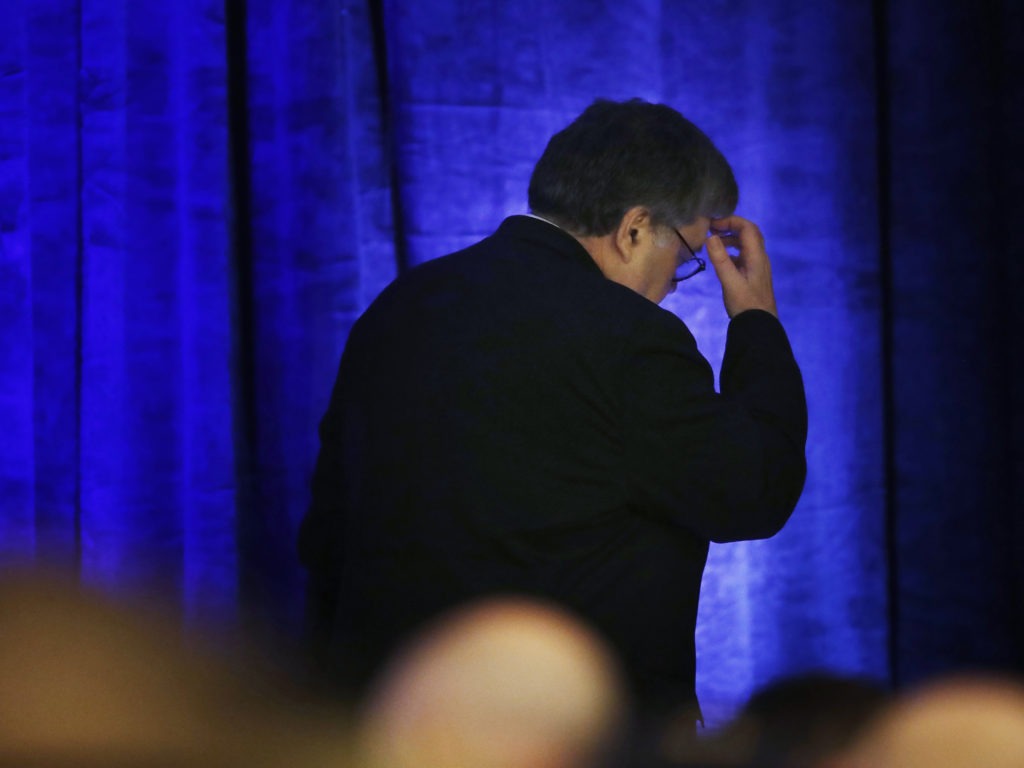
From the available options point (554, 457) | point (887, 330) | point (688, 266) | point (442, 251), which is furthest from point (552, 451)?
point (887, 330)

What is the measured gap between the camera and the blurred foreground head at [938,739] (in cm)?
36

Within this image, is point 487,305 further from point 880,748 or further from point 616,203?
point 880,748

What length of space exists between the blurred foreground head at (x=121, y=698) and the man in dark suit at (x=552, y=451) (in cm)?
18

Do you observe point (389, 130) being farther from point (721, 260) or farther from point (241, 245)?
point (721, 260)

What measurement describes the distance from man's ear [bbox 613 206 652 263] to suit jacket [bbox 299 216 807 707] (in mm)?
84

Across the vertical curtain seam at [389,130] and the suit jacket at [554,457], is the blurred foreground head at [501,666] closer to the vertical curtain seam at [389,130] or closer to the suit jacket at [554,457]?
the suit jacket at [554,457]

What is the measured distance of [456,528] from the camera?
835 mm

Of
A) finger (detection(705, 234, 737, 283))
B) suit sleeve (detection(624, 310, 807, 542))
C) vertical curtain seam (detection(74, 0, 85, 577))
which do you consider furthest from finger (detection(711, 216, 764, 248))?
vertical curtain seam (detection(74, 0, 85, 577))

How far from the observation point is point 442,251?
1.37 metres

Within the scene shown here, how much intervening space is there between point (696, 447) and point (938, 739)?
0.43 m

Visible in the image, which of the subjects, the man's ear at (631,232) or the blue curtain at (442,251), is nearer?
the man's ear at (631,232)

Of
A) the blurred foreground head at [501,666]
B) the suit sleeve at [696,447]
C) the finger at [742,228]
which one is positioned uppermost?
the finger at [742,228]

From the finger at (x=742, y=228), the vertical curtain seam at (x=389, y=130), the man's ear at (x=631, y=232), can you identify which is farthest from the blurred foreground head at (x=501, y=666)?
the vertical curtain seam at (x=389, y=130)

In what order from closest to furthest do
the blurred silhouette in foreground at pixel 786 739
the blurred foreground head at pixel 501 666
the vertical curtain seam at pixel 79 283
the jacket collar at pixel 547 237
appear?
the blurred silhouette in foreground at pixel 786 739, the blurred foreground head at pixel 501 666, the jacket collar at pixel 547 237, the vertical curtain seam at pixel 79 283
